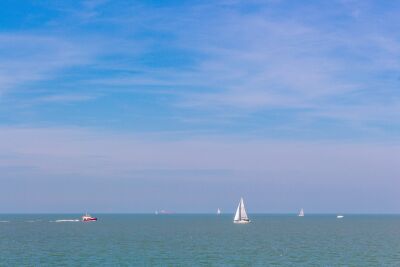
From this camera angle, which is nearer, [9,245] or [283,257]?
[283,257]

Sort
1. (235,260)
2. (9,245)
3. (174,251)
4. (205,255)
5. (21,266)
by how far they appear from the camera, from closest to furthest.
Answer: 1. (21,266)
2. (235,260)
3. (205,255)
4. (174,251)
5. (9,245)

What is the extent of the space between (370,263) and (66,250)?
6681cm

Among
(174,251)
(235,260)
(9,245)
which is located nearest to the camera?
(235,260)

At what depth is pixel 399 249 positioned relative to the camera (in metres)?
139

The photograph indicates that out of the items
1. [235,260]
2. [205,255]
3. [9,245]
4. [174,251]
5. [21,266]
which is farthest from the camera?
[9,245]

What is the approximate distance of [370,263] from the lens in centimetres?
10881

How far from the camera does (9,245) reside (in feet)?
489

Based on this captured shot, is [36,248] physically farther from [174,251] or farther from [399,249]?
[399,249]

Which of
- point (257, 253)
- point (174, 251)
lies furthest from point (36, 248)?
point (257, 253)

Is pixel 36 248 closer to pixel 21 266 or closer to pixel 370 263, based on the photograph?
pixel 21 266

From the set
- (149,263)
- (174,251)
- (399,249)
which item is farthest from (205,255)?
(399,249)

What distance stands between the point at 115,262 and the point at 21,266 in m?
16.5

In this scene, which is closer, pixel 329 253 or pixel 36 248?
pixel 329 253

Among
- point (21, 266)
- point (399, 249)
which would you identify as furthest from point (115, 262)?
point (399, 249)
